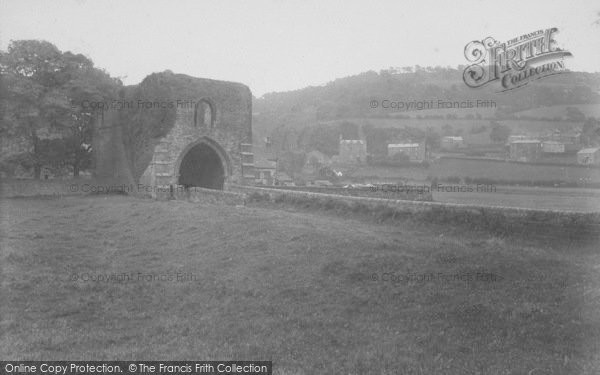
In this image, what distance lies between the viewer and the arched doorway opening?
2862cm

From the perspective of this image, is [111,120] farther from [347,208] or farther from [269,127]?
[269,127]

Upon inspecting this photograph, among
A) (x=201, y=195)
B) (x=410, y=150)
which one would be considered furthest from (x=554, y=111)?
(x=201, y=195)

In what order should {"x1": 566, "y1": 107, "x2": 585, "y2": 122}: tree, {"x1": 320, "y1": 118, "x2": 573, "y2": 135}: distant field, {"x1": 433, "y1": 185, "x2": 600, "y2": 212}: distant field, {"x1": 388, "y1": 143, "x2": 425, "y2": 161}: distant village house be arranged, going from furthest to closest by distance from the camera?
1. {"x1": 388, "y1": 143, "x2": 425, "y2": 161}: distant village house
2. {"x1": 320, "y1": 118, "x2": 573, "y2": 135}: distant field
3. {"x1": 566, "y1": 107, "x2": 585, "y2": 122}: tree
4. {"x1": 433, "y1": 185, "x2": 600, "y2": 212}: distant field

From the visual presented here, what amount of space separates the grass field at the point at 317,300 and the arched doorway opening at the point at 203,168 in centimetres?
1525

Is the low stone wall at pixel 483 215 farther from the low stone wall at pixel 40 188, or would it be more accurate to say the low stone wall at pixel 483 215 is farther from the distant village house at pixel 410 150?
the distant village house at pixel 410 150

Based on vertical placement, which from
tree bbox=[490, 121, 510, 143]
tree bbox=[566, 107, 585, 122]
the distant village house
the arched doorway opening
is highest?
tree bbox=[566, 107, 585, 122]

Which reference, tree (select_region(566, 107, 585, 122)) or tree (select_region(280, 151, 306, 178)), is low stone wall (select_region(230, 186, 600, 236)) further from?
tree (select_region(280, 151, 306, 178))

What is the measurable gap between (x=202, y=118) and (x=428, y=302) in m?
22.5

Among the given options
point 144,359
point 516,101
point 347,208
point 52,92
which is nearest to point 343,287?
point 144,359

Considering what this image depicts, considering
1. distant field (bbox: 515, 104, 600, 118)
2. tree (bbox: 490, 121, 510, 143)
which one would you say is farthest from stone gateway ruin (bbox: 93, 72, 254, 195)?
distant field (bbox: 515, 104, 600, 118)

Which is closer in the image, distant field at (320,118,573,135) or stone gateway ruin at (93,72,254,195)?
stone gateway ruin at (93,72,254,195)

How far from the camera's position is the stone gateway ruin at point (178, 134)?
26.0 metres

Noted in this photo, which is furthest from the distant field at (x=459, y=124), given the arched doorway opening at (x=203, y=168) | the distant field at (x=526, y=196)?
the arched doorway opening at (x=203, y=168)

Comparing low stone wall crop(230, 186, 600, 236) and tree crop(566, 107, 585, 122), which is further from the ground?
tree crop(566, 107, 585, 122)
